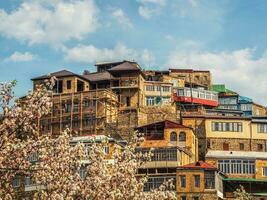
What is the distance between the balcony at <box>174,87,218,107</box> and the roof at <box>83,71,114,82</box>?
509 inches

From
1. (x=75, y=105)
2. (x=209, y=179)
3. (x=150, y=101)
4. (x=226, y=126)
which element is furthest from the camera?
(x=150, y=101)

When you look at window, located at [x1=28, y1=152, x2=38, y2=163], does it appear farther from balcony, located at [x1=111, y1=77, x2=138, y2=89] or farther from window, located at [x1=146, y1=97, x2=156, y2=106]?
window, located at [x1=146, y1=97, x2=156, y2=106]

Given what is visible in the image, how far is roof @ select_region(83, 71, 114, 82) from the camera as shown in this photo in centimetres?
11719

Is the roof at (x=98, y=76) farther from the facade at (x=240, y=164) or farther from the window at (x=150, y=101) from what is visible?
the facade at (x=240, y=164)

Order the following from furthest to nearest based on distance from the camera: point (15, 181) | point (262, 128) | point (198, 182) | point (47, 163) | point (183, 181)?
point (262, 128) < point (198, 182) < point (183, 181) < point (15, 181) < point (47, 163)

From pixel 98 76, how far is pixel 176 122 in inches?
971

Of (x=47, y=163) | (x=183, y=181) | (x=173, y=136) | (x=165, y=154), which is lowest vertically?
(x=183, y=181)

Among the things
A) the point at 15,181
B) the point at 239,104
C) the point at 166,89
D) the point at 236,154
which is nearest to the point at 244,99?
the point at 239,104

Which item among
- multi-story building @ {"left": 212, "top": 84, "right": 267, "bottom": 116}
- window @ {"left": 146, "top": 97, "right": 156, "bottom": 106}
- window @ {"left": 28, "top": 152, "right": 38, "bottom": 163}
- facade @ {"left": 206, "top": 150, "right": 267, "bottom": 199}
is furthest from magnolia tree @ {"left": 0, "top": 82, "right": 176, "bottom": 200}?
multi-story building @ {"left": 212, "top": 84, "right": 267, "bottom": 116}

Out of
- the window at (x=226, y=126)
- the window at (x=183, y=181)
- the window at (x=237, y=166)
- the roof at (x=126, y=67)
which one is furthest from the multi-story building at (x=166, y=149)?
the roof at (x=126, y=67)

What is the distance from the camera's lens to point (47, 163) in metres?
26.2

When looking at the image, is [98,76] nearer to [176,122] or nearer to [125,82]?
[125,82]

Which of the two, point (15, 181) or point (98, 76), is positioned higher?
point (98, 76)

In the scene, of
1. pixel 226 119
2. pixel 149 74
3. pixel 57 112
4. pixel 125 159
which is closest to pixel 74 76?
pixel 57 112
